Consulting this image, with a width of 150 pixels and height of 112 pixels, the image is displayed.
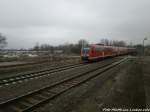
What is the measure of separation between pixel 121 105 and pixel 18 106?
4631 millimetres

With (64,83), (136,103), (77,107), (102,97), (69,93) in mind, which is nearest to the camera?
(77,107)

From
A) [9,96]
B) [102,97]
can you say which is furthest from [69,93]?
[9,96]

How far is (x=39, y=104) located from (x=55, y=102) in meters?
0.79

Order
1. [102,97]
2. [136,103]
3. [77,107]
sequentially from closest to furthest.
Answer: [77,107] < [136,103] < [102,97]

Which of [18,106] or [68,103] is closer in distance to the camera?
[18,106]

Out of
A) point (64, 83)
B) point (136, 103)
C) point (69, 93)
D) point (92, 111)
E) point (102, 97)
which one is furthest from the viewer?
point (64, 83)

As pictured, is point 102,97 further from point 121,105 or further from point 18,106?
point 18,106

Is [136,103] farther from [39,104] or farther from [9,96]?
[9,96]

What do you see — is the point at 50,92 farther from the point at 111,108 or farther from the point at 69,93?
the point at 111,108

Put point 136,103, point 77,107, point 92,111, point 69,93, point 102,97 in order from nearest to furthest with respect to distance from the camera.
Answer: point 92,111 < point 77,107 < point 136,103 < point 102,97 < point 69,93

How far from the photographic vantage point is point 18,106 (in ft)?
21.2

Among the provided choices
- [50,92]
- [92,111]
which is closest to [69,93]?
[50,92]

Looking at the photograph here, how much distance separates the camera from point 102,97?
25.4ft

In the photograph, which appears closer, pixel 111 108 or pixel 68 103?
pixel 111 108
